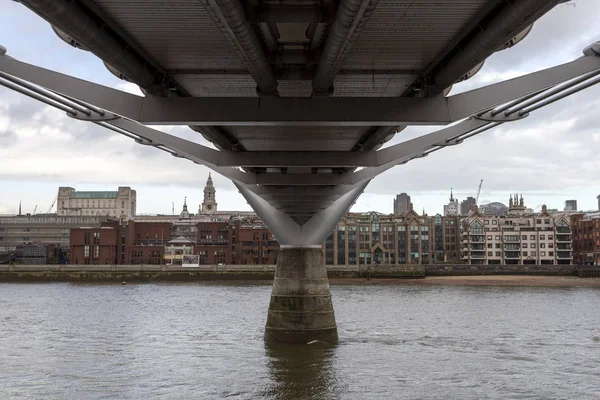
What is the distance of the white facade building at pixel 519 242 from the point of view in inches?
4496

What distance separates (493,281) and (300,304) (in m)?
68.7

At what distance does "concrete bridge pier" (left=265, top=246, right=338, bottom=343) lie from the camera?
86.8ft

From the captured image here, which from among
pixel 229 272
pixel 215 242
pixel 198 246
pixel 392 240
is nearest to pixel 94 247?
pixel 198 246

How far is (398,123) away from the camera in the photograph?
38.4 ft

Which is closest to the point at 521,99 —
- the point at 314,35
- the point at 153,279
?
the point at 314,35

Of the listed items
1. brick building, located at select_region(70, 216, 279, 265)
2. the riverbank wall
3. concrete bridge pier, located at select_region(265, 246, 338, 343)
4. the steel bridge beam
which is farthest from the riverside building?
the steel bridge beam

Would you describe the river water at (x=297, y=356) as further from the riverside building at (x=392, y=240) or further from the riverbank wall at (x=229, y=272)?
the riverside building at (x=392, y=240)

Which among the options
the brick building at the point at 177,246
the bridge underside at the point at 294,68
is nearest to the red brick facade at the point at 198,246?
the brick building at the point at 177,246

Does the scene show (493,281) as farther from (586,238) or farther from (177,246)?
(177,246)

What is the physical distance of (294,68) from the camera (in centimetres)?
1103

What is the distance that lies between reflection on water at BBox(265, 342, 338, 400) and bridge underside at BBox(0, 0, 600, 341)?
688 centimetres

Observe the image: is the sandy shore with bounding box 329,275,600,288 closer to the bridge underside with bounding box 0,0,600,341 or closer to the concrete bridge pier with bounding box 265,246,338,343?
the concrete bridge pier with bounding box 265,246,338,343

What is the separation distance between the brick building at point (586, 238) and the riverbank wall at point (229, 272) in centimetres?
834

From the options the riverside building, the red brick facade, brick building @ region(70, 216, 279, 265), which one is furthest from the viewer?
the riverside building
